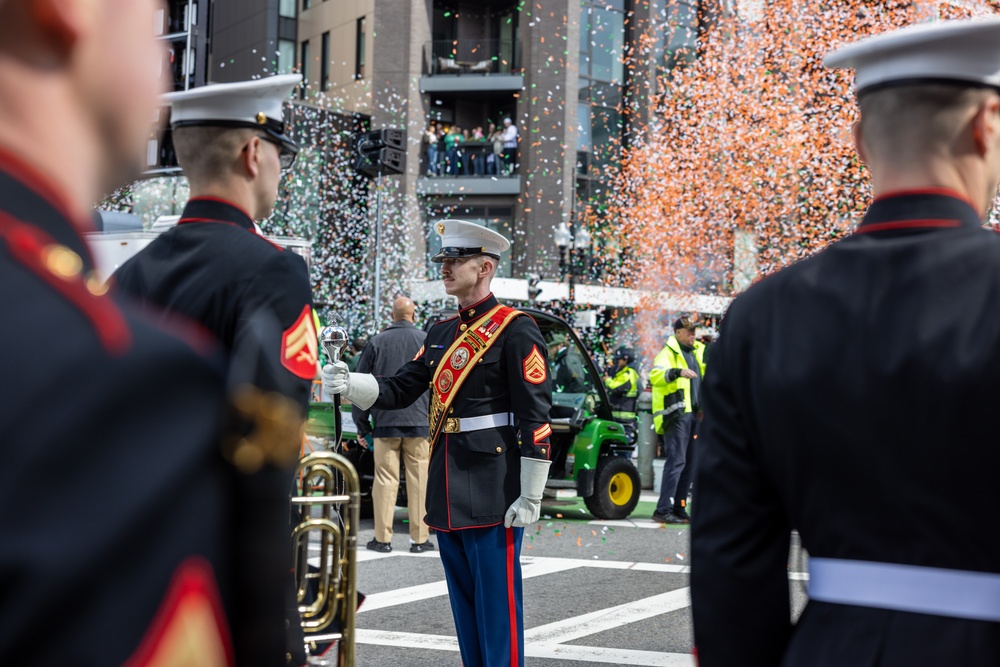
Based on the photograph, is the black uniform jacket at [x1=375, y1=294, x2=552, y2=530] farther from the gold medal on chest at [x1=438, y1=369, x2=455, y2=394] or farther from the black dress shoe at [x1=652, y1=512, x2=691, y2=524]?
the black dress shoe at [x1=652, y1=512, x2=691, y2=524]

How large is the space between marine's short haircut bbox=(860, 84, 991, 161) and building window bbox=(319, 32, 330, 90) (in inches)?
1497

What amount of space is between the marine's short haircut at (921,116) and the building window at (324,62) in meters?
38.0

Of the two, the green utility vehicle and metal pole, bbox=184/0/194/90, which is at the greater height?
metal pole, bbox=184/0/194/90

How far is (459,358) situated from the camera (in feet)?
16.2

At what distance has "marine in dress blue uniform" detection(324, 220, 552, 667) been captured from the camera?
15.1ft

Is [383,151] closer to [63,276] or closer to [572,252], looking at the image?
[572,252]

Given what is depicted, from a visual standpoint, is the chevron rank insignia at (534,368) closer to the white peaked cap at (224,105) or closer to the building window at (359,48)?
the white peaked cap at (224,105)

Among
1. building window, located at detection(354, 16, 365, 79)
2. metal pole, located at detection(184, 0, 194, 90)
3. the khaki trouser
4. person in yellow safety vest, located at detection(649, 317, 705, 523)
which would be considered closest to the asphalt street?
the khaki trouser

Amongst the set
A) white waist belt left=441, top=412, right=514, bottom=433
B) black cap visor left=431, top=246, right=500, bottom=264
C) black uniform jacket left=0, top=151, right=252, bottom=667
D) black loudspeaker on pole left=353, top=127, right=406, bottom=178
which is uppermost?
black loudspeaker on pole left=353, top=127, right=406, bottom=178

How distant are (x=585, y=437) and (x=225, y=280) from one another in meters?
9.36

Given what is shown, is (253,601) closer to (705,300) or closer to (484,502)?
(484,502)

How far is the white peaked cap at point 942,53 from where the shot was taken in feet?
6.08

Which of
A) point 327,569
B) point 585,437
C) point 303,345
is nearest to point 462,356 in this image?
point 327,569

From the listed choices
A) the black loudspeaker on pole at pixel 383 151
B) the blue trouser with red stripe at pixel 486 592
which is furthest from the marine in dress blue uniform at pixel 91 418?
the black loudspeaker on pole at pixel 383 151
